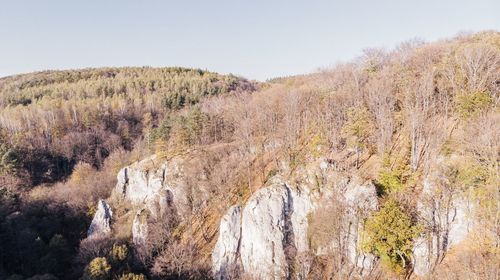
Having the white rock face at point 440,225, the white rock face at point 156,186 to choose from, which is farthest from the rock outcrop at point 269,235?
the white rock face at point 156,186

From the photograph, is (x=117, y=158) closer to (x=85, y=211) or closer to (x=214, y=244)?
(x=85, y=211)

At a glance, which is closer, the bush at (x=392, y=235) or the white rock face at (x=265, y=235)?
the bush at (x=392, y=235)

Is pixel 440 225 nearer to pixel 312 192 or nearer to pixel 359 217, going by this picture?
pixel 359 217

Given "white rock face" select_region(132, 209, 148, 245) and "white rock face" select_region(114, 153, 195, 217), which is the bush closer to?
"white rock face" select_region(114, 153, 195, 217)

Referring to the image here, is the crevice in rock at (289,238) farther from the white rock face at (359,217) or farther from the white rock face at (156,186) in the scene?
the white rock face at (156,186)

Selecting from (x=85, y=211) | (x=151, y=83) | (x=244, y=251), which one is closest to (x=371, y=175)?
(x=244, y=251)

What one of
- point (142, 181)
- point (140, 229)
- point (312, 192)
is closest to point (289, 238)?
point (312, 192)
